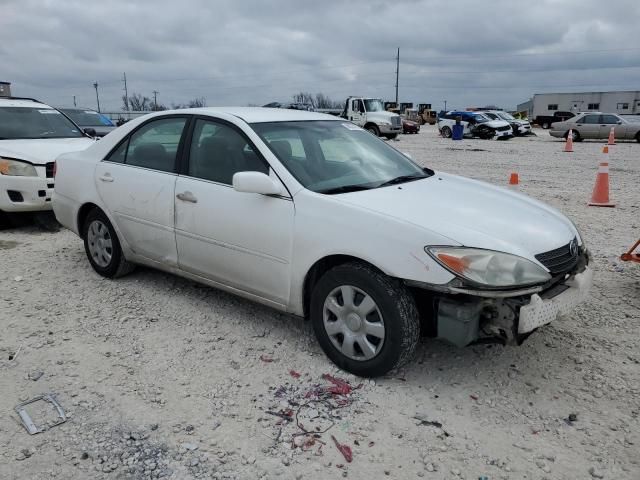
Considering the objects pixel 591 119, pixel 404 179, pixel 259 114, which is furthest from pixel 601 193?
pixel 591 119

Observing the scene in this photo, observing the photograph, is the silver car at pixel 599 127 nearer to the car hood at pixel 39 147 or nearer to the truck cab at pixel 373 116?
the truck cab at pixel 373 116

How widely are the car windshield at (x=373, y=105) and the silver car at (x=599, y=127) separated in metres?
8.75

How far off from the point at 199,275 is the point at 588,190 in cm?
826

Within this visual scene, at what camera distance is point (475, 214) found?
126 inches

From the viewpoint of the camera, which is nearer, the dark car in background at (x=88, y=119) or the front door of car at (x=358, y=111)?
the dark car in background at (x=88, y=119)

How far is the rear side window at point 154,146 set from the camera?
421cm

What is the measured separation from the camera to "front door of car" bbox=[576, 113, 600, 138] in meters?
24.0

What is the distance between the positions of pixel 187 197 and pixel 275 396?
1.64 meters

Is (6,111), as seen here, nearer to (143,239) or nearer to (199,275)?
(143,239)

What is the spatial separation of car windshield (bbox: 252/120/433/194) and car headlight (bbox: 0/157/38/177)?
408cm

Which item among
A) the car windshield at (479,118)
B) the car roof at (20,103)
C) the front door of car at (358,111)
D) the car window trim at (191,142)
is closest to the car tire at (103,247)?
the car window trim at (191,142)

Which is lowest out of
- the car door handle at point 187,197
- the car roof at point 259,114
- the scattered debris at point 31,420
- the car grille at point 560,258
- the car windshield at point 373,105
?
the scattered debris at point 31,420

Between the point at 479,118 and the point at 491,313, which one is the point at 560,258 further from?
the point at 479,118

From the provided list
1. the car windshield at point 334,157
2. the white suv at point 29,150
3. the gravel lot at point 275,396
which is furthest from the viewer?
the white suv at point 29,150
